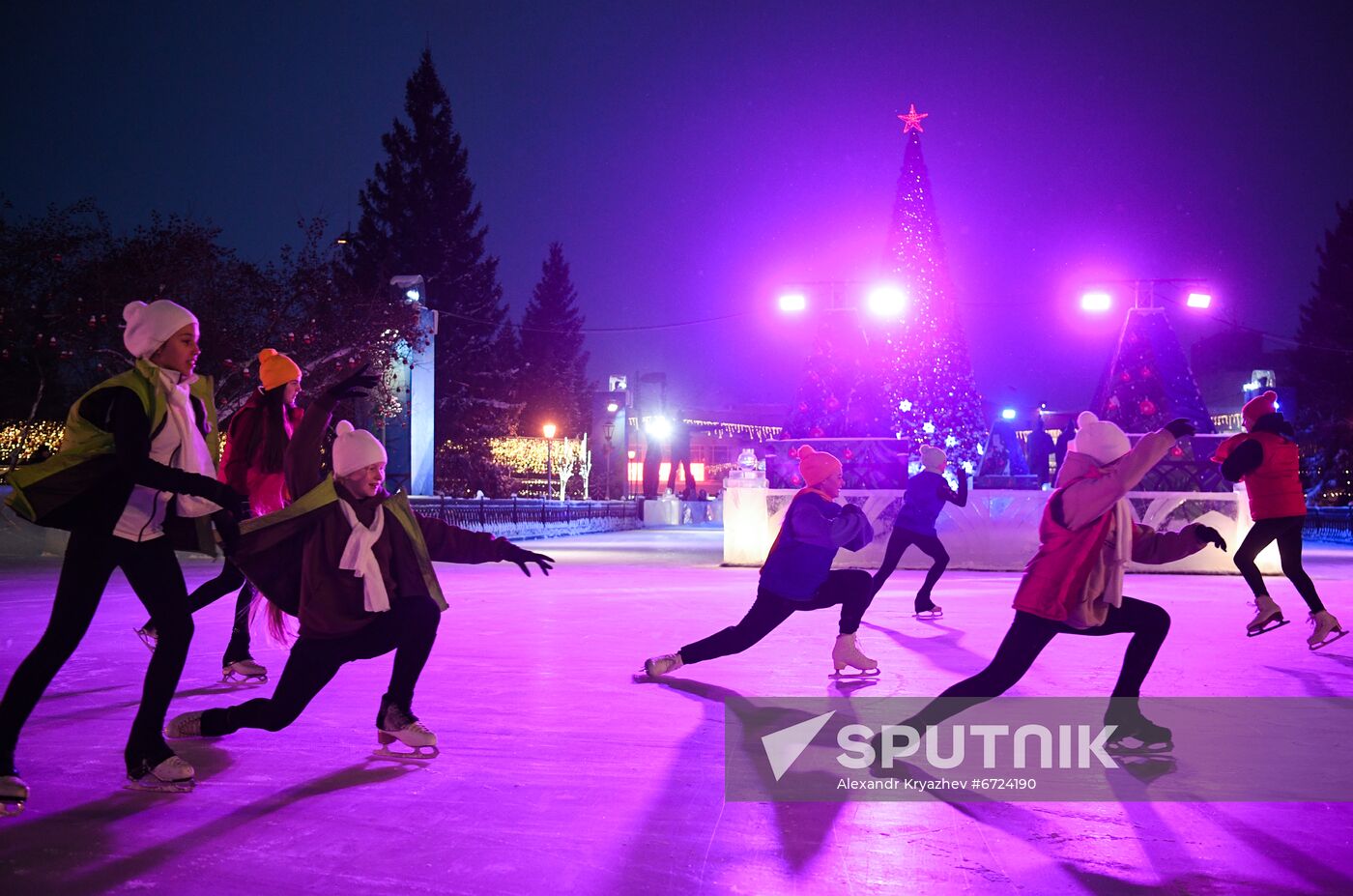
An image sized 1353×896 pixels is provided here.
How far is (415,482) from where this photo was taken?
2631cm

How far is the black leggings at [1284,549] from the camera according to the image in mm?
7730

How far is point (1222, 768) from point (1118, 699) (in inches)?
18.9

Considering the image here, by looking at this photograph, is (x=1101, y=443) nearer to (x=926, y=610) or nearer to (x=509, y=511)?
(x=926, y=610)

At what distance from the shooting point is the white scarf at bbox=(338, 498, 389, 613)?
13.8ft

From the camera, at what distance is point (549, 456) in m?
44.1

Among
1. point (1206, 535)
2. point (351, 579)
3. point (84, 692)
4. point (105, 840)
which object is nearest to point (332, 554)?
point (351, 579)

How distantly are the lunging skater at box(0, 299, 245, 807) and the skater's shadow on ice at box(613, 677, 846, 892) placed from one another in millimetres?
1703

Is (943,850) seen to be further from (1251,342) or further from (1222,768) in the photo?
(1251,342)

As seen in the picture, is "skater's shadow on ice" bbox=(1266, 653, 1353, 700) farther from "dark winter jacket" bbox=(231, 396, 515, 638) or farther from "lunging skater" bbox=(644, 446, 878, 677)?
"dark winter jacket" bbox=(231, 396, 515, 638)

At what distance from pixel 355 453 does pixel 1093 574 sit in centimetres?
298

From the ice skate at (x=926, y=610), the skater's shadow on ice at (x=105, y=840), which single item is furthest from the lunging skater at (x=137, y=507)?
the ice skate at (x=926, y=610)

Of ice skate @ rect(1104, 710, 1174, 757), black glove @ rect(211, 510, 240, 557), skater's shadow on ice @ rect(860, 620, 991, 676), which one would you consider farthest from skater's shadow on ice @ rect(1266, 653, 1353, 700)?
black glove @ rect(211, 510, 240, 557)

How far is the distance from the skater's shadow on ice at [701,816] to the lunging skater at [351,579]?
3.36 feet

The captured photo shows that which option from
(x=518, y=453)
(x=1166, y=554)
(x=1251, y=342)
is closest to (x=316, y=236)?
(x=1166, y=554)
